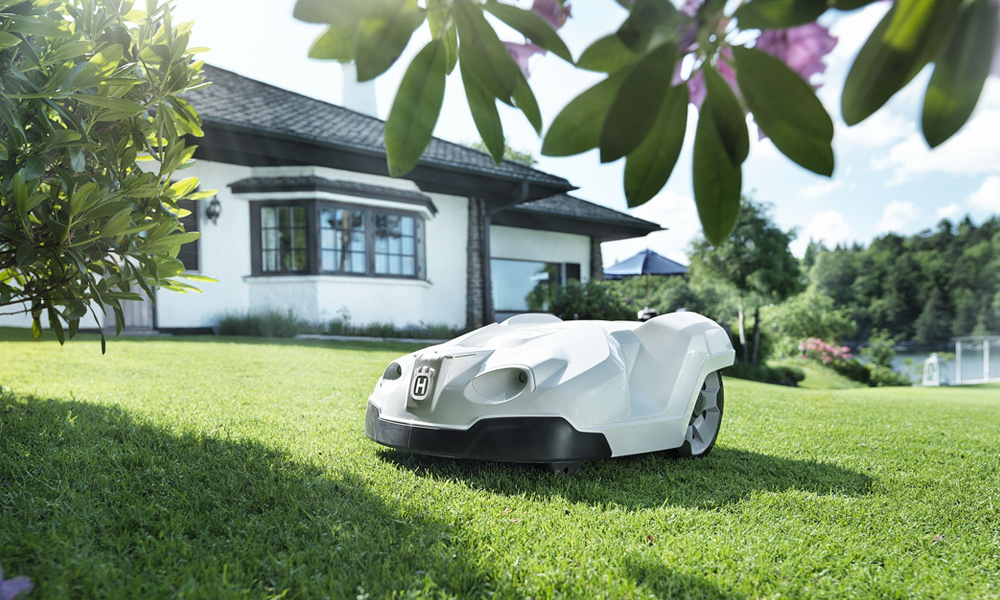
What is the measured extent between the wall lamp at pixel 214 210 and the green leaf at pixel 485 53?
1036 cm

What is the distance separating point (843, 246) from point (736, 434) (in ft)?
198

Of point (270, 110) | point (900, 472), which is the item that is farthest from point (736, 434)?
point (270, 110)

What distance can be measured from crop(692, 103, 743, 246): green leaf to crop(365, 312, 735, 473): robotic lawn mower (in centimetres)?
178

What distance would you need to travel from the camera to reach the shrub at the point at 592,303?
11.8 meters

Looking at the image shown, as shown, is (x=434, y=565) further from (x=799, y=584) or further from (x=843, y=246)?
(x=843, y=246)

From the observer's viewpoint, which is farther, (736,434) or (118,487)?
(736,434)

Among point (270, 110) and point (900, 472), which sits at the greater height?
point (270, 110)

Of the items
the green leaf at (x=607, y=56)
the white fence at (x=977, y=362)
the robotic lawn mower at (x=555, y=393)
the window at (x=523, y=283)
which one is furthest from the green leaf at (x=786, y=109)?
the white fence at (x=977, y=362)

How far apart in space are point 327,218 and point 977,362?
2918cm

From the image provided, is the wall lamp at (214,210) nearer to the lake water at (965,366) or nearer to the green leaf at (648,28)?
the green leaf at (648,28)

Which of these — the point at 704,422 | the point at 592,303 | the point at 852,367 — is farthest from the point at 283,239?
the point at 852,367

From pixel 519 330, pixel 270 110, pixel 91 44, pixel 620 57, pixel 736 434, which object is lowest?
pixel 736 434

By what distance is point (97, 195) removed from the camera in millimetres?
2236

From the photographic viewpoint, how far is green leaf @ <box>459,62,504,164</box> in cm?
91
